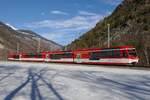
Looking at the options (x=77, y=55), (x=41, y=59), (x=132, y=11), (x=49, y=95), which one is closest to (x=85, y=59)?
(x=77, y=55)

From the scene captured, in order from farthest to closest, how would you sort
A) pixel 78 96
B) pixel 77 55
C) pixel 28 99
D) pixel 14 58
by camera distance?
pixel 14 58 < pixel 77 55 < pixel 78 96 < pixel 28 99

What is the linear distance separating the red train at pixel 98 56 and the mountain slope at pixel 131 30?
581 centimetres

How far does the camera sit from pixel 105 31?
84562mm

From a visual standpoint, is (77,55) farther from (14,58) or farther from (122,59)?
(14,58)

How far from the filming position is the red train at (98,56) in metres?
45.5

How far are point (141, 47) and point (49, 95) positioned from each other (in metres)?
40.1

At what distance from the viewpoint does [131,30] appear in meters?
66.9

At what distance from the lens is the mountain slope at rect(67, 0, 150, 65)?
53156 mm

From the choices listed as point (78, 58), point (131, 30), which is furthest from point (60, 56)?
point (131, 30)

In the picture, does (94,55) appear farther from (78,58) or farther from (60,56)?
(60,56)

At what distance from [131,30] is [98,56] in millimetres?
17725

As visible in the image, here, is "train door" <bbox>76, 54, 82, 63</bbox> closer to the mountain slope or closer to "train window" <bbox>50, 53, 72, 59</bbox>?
"train window" <bbox>50, 53, 72, 59</bbox>

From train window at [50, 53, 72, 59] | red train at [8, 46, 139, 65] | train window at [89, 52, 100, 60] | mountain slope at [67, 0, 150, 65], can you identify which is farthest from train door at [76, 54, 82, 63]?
mountain slope at [67, 0, 150, 65]

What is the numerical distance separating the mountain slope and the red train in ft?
19.1
